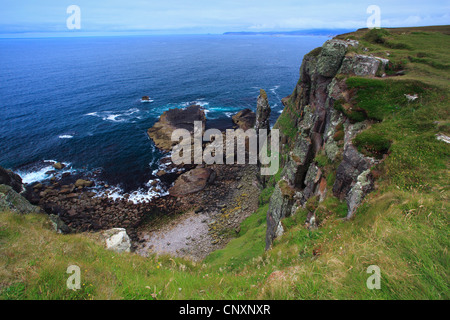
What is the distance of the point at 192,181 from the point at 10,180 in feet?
121

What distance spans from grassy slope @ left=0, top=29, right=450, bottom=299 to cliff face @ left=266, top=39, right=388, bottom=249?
4.29 ft

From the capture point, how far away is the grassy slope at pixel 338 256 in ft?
23.0

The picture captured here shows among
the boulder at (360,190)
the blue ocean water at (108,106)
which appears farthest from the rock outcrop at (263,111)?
the boulder at (360,190)

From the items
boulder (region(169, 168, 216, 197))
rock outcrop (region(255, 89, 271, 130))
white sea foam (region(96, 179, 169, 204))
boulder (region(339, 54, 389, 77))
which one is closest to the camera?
boulder (region(339, 54, 389, 77))

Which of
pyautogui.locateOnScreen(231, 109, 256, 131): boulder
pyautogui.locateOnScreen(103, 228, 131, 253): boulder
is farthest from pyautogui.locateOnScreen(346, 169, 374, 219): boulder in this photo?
pyautogui.locateOnScreen(231, 109, 256, 131): boulder

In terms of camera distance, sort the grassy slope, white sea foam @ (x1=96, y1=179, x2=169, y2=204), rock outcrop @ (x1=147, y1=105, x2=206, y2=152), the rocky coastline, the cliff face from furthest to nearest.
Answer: rock outcrop @ (x1=147, y1=105, x2=206, y2=152) < white sea foam @ (x1=96, y1=179, x2=169, y2=204) < the rocky coastline < the cliff face < the grassy slope

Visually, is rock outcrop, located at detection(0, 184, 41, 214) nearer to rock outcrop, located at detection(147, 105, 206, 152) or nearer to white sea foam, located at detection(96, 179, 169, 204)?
white sea foam, located at detection(96, 179, 169, 204)

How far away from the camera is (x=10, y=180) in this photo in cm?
4438

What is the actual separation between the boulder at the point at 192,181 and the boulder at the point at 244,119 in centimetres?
2554

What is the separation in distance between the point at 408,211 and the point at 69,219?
5130cm

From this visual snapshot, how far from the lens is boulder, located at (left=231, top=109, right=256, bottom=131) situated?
7406 centimetres

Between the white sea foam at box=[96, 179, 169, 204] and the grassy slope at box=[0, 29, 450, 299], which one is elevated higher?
the grassy slope at box=[0, 29, 450, 299]

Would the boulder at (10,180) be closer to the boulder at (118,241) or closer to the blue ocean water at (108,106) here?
the blue ocean water at (108,106)

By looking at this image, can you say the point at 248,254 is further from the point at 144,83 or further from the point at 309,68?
the point at 144,83
